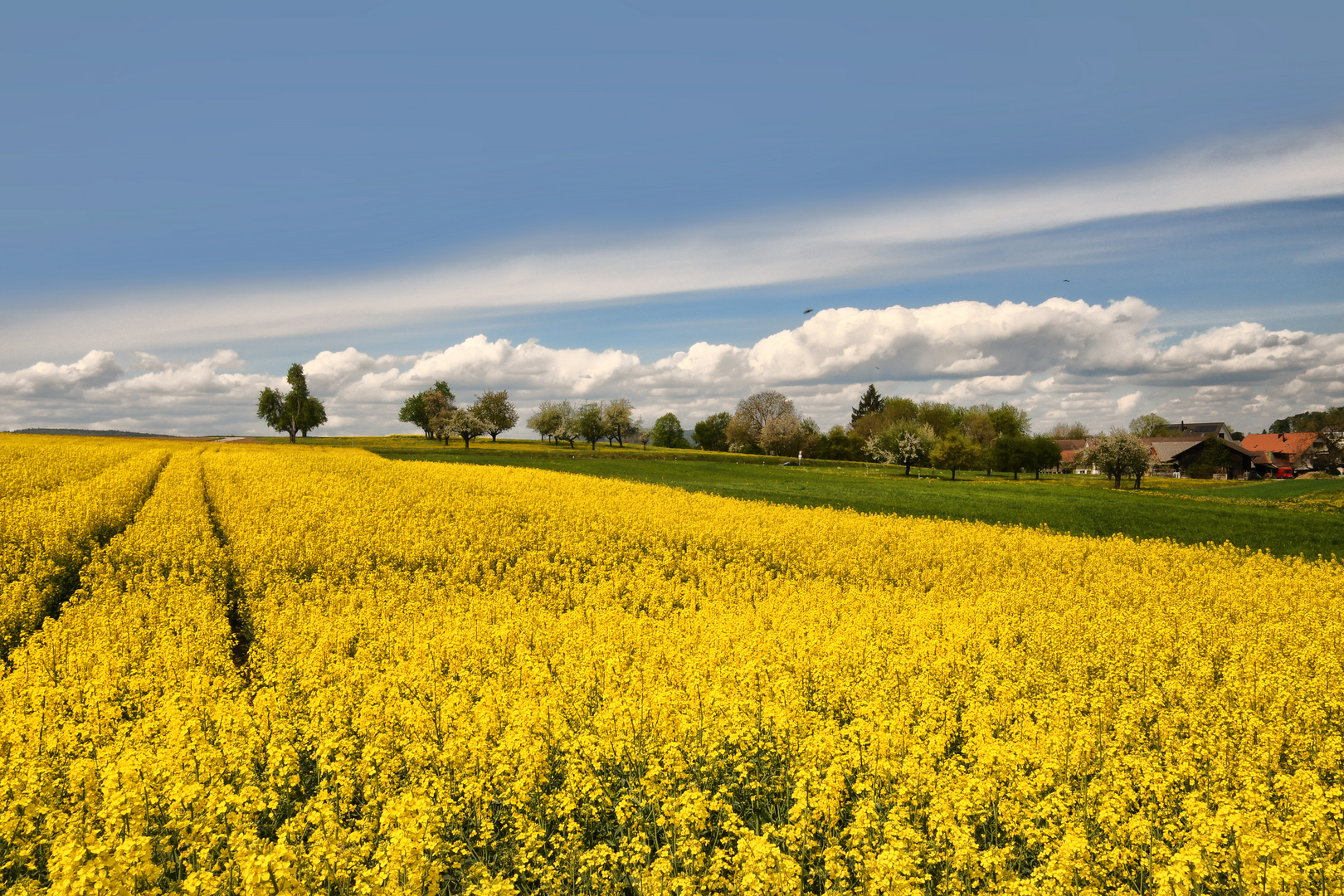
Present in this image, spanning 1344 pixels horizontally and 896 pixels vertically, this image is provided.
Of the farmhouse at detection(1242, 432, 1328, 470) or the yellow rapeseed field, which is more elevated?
the farmhouse at detection(1242, 432, 1328, 470)

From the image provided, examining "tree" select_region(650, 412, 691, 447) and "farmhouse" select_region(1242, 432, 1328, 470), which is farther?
"tree" select_region(650, 412, 691, 447)

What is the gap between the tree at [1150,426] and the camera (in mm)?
136500

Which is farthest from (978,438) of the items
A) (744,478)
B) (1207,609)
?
(1207,609)

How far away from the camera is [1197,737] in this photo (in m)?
7.47

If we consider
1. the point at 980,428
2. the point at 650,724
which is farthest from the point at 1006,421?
the point at 650,724

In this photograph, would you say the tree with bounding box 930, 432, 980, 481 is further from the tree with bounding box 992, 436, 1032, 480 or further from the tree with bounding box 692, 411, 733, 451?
the tree with bounding box 692, 411, 733, 451

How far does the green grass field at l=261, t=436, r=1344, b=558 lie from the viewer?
28078 mm

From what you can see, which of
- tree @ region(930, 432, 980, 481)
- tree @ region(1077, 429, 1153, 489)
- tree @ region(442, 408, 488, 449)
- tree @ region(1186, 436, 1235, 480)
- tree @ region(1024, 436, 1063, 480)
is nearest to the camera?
tree @ region(1077, 429, 1153, 489)

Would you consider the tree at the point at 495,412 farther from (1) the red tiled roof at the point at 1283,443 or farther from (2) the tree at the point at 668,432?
(1) the red tiled roof at the point at 1283,443

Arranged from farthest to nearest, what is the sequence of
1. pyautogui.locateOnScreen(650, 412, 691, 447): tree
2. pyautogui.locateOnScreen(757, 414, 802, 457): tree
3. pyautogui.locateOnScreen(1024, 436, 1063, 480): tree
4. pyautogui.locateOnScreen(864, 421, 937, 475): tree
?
pyautogui.locateOnScreen(650, 412, 691, 447): tree < pyautogui.locateOnScreen(757, 414, 802, 457): tree < pyautogui.locateOnScreen(1024, 436, 1063, 480): tree < pyautogui.locateOnScreen(864, 421, 937, 475): tree

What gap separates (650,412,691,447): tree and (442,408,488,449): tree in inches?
2569

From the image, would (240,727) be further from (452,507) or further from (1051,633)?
(452,507)

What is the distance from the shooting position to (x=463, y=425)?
328 ft

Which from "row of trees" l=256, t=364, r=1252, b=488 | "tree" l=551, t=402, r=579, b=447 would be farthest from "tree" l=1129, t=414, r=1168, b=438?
"tree" l=551, t=402, r=579, b=447
